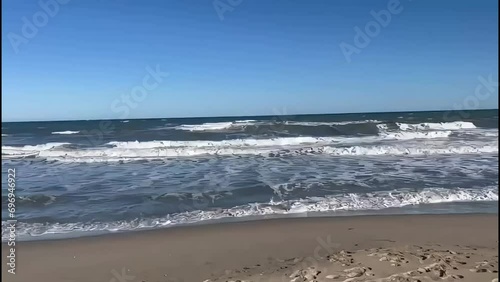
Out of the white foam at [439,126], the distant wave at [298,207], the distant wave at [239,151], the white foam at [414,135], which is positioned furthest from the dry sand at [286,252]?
the white foam at [439,126]

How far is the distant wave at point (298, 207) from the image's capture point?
6152 millimetres

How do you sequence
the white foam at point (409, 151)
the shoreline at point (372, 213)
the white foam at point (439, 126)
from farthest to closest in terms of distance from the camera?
the white foam at point (439, 126) → the white foam at point (409, 151) → the shoreline at point (372, 213)

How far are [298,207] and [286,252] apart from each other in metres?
2.27

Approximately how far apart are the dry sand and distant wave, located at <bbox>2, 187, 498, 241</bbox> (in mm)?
467

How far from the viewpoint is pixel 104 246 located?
17.5ft

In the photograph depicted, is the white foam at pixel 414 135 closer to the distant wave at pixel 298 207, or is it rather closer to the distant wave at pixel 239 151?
the distant wave at pixel 239 151

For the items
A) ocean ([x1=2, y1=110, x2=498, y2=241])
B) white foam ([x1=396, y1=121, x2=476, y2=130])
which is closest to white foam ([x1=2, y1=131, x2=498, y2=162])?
ocean ([x1=2, y1=110, x2=498, y2=241])

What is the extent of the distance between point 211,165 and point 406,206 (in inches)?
285

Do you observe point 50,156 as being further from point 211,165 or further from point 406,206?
point 406,206

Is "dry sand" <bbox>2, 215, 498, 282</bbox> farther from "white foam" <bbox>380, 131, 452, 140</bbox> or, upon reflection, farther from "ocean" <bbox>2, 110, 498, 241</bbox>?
"white foam" <bbox>380, 131, 452, 140</bbox>

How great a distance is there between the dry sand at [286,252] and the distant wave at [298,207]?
0.47m

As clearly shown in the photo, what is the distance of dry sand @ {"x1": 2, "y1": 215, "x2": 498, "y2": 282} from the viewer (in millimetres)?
4098

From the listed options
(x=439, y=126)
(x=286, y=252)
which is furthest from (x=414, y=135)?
(x=286, y=252)

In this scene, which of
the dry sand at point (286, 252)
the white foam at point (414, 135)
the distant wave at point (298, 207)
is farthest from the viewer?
the white foam at point (414, 135)
